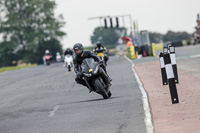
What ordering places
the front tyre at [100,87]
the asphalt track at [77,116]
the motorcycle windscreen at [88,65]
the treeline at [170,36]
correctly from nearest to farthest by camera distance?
the asphalt track at [77,116]
the front tyre at [100,87]
the motorcycle windscreen at [88,65]
the treeline at [170,36]

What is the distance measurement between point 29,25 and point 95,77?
3252 inches

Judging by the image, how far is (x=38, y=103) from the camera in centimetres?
1533

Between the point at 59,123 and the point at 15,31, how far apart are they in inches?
3358

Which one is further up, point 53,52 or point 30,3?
point 30,3

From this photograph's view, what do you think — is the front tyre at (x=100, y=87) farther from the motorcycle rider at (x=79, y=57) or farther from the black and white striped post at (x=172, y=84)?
the black and white striped post at (x=172, y=84)

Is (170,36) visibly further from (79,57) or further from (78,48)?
(78,48)

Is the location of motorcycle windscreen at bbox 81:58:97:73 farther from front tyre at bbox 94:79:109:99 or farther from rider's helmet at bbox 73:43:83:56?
front tyre at bbox 94:79:109:99

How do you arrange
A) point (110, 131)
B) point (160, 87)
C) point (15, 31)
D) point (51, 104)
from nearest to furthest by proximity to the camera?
point (110, 131) → point (51, 104) → point (160, 87) → point (15, 31)

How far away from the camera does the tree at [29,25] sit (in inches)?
3671

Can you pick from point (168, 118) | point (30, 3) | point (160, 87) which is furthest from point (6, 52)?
point (168, 118)

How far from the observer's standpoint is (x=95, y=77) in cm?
1463

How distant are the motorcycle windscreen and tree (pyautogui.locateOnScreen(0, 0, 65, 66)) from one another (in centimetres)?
7739

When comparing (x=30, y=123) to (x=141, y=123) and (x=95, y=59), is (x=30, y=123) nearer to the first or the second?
(x=141, y=123)

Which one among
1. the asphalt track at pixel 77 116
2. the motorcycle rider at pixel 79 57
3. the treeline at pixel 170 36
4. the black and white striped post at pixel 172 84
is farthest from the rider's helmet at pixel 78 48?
the treeline at pixel 170 36
